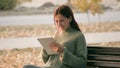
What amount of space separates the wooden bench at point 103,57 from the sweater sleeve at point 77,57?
198 millimetres

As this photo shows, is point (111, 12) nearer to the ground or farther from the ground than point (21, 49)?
farther from the ground

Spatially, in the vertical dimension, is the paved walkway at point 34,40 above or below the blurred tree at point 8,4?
below

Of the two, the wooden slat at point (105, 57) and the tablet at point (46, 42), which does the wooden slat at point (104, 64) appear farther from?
Result: the tablet at point (46, 42)

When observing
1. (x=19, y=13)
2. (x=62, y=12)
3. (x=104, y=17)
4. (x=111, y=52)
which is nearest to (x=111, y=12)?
(x=104, y=17)

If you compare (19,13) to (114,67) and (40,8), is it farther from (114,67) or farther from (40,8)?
(114,67)

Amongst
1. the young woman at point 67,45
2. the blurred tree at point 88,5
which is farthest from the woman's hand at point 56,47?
the blurred tree at point 88,5

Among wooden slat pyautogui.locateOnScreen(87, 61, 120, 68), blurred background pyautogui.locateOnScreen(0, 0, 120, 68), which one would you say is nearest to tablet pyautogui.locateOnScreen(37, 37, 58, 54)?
wooden slat pyautogui.locateOnScreen(87, 61, 120, 68)

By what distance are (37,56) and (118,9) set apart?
50.8 inches

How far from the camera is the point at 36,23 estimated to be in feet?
12.5

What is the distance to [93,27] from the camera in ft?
13.2

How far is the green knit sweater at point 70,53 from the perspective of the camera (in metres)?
2.23

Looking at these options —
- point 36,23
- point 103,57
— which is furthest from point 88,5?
point 103,57

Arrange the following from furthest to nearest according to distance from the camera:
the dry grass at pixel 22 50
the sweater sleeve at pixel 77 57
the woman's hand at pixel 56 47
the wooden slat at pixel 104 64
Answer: the dry grass at pixel 22 50
the wooden slat at pixel 104 64
the sweater sleeve at pixel 77 57
the woman's hand at pixel 56 47

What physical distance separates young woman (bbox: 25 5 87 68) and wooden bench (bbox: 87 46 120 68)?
19 centimetres
